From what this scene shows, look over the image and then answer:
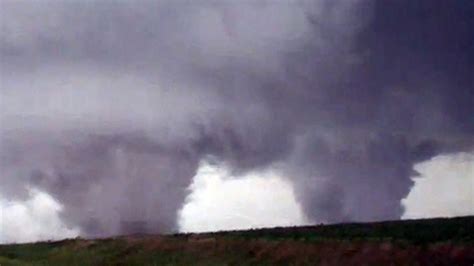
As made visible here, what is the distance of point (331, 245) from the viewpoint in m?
37.2

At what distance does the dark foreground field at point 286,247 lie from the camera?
34.4m

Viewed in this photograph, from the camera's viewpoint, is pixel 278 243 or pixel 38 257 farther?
pixel 38 257

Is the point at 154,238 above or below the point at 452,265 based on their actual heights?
above

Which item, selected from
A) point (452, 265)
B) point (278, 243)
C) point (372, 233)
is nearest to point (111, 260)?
point (278, 243)

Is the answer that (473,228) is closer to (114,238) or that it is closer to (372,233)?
(372,233)

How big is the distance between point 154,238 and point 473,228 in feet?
43.0

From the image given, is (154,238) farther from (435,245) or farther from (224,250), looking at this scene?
(435,245)

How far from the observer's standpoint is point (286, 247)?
37500 mm

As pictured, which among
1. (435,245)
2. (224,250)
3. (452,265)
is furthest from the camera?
(224,250)

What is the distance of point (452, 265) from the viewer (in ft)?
108

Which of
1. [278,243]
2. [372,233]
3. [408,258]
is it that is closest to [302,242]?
[278,243]

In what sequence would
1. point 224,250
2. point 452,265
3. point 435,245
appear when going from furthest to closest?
point 224,250 < point 435,245 < point 452,265

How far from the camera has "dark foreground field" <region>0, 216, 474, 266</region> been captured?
34.4 meters

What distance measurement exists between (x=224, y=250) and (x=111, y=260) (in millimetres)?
4650
